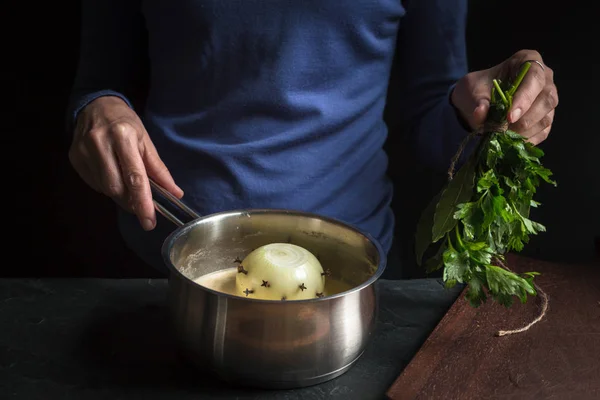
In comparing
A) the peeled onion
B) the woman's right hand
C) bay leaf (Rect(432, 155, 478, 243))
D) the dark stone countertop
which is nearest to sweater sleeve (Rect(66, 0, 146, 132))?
the woman's right hand

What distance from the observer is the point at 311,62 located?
119 centimetres

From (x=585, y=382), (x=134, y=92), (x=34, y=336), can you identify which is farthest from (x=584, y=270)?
(x=134, y=92)

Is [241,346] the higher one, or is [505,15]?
[505,15]

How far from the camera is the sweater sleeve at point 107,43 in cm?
130

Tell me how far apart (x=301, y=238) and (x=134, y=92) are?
784 mm

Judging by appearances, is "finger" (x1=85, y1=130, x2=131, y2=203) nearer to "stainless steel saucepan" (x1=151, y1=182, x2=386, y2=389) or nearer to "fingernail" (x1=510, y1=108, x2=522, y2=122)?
"stainless steel saucepan" (x1=151, y1=182, x2=386, y2=389)

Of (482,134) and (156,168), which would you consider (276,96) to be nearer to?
(156,168)

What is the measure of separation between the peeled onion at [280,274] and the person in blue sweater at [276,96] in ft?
0.69

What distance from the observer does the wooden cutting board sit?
2.67ft

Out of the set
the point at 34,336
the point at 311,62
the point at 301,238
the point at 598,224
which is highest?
the point at 311,62

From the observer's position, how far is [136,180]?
0.96 metres


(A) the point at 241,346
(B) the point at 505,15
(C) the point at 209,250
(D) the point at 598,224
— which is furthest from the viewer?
(D) the point at 598,224

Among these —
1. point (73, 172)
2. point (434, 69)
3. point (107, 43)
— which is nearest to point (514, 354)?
point (434, 69)

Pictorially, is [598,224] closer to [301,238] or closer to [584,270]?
[584,270]
